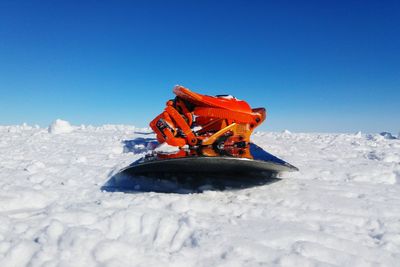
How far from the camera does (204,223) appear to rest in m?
3.66

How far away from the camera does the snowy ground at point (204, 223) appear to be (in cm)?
298

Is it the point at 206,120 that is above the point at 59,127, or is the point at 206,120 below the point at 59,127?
below

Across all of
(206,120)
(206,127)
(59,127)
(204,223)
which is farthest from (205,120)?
(59,127)

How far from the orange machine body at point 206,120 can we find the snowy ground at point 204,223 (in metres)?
1.21

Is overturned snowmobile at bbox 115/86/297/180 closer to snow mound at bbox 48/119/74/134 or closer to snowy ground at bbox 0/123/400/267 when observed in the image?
snowy ground at bbox 0/123/400/267

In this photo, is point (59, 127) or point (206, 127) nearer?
point (206, 127)

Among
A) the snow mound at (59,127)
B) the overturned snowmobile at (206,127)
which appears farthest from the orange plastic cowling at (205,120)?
the snow mound at (59,127)

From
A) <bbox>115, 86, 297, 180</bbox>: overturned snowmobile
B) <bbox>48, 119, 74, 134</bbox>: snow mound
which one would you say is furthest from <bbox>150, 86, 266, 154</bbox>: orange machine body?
<bbox>48, 119, 74, 134</bbox>: snow mound

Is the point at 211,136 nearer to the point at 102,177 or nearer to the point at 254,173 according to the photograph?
the point at 254,173

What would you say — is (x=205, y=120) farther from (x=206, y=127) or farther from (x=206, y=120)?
(x=206, y=127)

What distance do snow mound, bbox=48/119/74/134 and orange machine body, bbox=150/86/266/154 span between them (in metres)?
9.96

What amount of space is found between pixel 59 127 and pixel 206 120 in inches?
434

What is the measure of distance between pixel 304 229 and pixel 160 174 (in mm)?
2630

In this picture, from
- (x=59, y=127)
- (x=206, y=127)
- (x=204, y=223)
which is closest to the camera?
(x=204, y=223)
